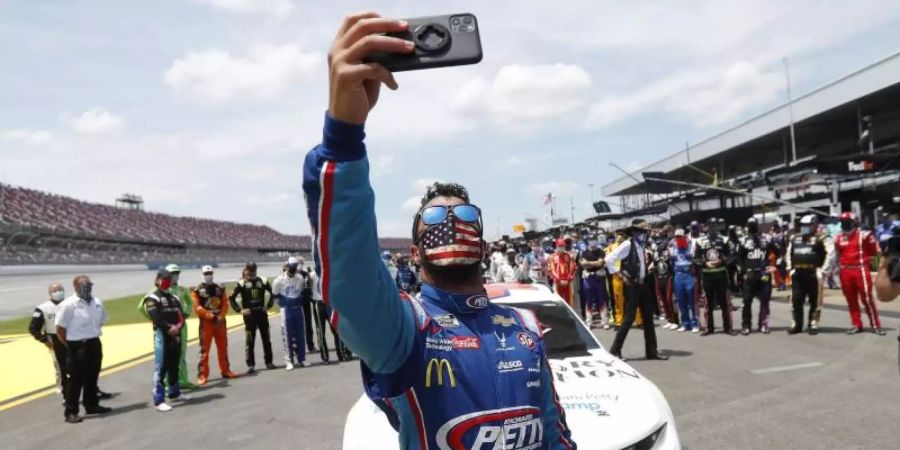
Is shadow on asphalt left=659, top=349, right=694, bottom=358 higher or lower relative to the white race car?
lower

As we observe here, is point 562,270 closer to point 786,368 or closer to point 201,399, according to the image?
point 786,368

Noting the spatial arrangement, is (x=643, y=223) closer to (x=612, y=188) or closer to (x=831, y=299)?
(x=831, y=299)

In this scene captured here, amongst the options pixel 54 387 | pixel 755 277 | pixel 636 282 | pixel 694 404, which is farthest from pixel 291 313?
pixel 755 277

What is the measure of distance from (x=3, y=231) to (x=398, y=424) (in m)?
47.7

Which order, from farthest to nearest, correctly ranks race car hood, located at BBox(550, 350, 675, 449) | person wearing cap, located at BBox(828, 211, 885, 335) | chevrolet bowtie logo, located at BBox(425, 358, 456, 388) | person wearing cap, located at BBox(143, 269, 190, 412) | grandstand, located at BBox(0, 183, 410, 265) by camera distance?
grandstand, located at BBox(0, 183, 410, 265) < person wearing cap, located at BBox(828, 211, 885, 335) < person wearing cap, located at BBox(143, 269, 190, 412) < race car hood, located at BBox(550, 350, 675, 449) < chevrolet bowtie logo, located at BBox(425, 358, 456, 388)

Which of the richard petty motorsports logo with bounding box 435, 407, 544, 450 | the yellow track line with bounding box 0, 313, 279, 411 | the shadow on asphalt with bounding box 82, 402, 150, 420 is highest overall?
the richard petty motorsports logo with bounding box 435, 407, 544, 450

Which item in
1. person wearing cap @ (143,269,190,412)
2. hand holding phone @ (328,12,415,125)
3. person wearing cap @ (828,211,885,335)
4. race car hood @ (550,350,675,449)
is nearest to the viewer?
hand holding phone @ (328,12,415,125)

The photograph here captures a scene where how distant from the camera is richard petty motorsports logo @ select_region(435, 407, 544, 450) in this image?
1.63 m

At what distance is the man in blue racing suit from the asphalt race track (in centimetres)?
380

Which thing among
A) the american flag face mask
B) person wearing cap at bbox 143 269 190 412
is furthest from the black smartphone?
person wearing cap at bbox 143 269 190 412

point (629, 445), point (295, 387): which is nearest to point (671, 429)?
point (629, 445)

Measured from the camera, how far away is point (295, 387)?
8.73 metres

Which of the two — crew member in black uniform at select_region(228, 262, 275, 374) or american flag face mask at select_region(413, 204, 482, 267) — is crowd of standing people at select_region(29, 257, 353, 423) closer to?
crew member in black uniform at select_region(228, 262, 275, 374)

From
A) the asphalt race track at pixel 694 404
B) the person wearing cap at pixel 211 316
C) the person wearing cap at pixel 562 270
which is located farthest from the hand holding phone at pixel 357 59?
the person wearing cap at pixel 562 270
